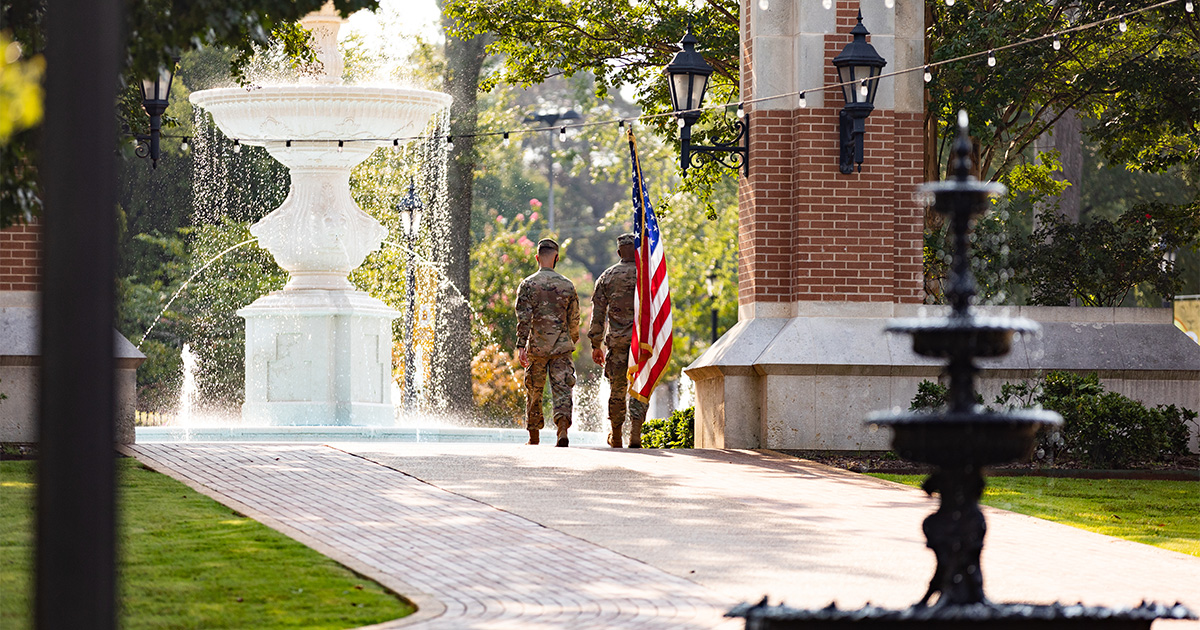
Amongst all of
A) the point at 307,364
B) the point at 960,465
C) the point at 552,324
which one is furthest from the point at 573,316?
the point at 960,465

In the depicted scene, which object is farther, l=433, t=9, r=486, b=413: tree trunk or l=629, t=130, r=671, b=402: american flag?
l=433, t=9, r=486, b=413: tree trunk

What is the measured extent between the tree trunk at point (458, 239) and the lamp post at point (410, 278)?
1689 millimetres

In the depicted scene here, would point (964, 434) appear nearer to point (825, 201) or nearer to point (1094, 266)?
point (825, 201)

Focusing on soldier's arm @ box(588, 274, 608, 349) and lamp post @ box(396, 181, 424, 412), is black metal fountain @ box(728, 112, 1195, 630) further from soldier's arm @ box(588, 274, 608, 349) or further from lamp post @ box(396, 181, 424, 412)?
lamp post @ box(396, 181, 424, 412)

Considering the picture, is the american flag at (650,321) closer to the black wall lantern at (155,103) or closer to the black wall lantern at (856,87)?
the black wall lantern at (856,87)

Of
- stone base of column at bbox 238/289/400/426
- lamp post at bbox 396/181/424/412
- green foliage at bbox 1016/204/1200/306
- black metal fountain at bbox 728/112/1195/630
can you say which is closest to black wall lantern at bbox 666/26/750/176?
green foliage at bbox 1016/204/1200/306

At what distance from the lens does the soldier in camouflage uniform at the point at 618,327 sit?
14.5 meters

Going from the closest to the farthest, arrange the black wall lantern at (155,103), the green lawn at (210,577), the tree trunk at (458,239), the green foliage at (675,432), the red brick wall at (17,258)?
1. the green lawn at (210,577)
2. the red brick wall at (17,258)
3. the black wall lantern at (155,103)
4. the green foliage at (675,432)
5. the tree trunk at (458,239)

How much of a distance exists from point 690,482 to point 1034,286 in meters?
6.91

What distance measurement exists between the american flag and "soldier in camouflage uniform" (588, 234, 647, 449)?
16 centimetres

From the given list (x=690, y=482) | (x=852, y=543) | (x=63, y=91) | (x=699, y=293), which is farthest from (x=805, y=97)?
(x=699, y=293)

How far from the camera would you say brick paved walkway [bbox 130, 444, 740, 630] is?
689cm

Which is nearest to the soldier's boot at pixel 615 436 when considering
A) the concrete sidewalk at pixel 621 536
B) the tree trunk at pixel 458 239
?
the concrete sidewalk at pixel 621 536

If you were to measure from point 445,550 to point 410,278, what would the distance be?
1858 centimetres
